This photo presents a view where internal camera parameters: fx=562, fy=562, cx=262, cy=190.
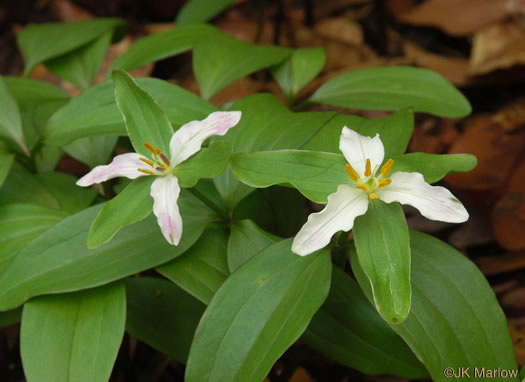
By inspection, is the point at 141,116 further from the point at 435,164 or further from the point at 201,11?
the point at 201,11

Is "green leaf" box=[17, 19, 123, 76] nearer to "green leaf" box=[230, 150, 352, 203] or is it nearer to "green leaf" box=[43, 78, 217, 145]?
"green leaf" box=[43, 78, 217, 145]

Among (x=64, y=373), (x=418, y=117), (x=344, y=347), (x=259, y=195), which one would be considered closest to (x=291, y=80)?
(x=259, y=195)

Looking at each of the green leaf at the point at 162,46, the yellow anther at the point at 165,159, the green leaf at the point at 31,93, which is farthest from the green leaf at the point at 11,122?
the yellow anther at the point at 165,159

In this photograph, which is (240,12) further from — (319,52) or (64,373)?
(64,373)

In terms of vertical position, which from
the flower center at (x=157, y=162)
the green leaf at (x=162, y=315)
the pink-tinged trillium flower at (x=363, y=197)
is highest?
the pink-tinged trillium flower at (x=363, y=197)

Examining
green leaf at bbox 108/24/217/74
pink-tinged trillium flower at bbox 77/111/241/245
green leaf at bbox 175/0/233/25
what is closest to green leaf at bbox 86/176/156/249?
pink-tinged trillium flower at bbox 77/111/241/245

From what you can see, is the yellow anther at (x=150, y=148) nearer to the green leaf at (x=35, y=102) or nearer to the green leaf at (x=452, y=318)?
the green leaf at (x=452, y=318)
